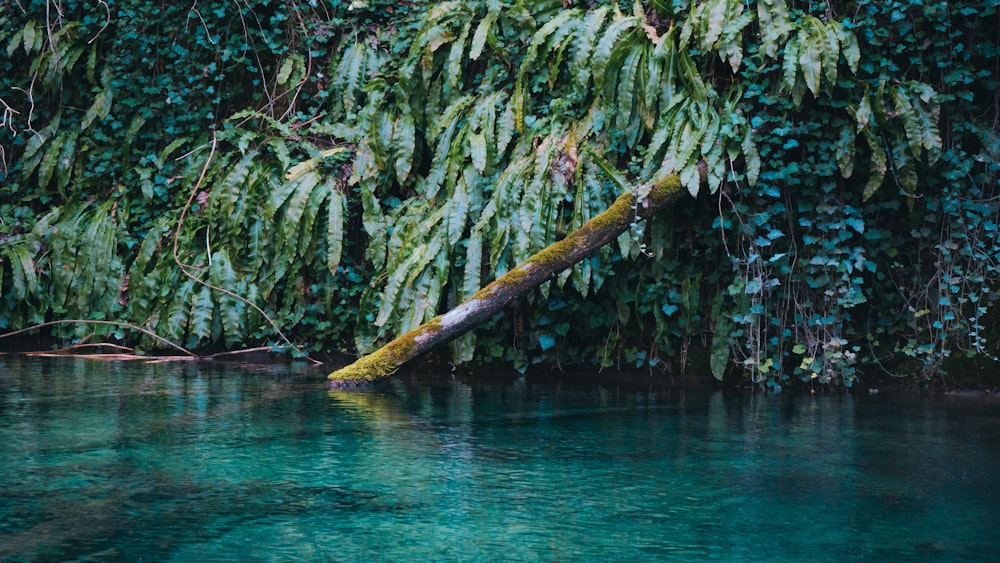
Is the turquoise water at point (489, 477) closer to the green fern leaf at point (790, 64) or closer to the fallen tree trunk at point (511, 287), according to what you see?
the fallen tree trunk at point (511, 287)

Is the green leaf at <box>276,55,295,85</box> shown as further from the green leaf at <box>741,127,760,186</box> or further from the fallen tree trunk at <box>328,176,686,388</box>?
the green leaf at <box>741,127,760,186</box>

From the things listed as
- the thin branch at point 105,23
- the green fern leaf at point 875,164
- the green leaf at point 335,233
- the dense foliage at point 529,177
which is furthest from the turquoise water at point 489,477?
the thin branch at point 105,23

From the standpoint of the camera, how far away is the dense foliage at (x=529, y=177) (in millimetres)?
7703

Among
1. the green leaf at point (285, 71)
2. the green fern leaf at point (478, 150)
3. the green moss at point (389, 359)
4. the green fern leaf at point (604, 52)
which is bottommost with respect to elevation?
the green moss at point (389, 359)

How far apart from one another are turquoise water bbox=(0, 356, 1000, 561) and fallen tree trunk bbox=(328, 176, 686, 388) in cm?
34

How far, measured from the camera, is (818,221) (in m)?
7.82

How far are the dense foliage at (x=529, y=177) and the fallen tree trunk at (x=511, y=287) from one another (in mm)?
288

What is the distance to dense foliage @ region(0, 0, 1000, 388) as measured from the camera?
7703 millimetres

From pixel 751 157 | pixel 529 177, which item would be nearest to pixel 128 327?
pixel 529 177

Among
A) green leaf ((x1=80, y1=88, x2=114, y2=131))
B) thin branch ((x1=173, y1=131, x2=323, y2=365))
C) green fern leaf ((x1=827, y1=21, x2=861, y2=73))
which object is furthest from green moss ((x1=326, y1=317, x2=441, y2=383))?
green leaf ((x1=80, y1=88, x2=114, y2=131))

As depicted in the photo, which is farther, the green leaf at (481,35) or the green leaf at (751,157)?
the green leaf at (481,35)

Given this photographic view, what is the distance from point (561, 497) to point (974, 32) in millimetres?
5616

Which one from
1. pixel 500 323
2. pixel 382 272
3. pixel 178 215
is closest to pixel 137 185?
pixel 178 215

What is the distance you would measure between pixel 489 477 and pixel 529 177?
14.1ft
